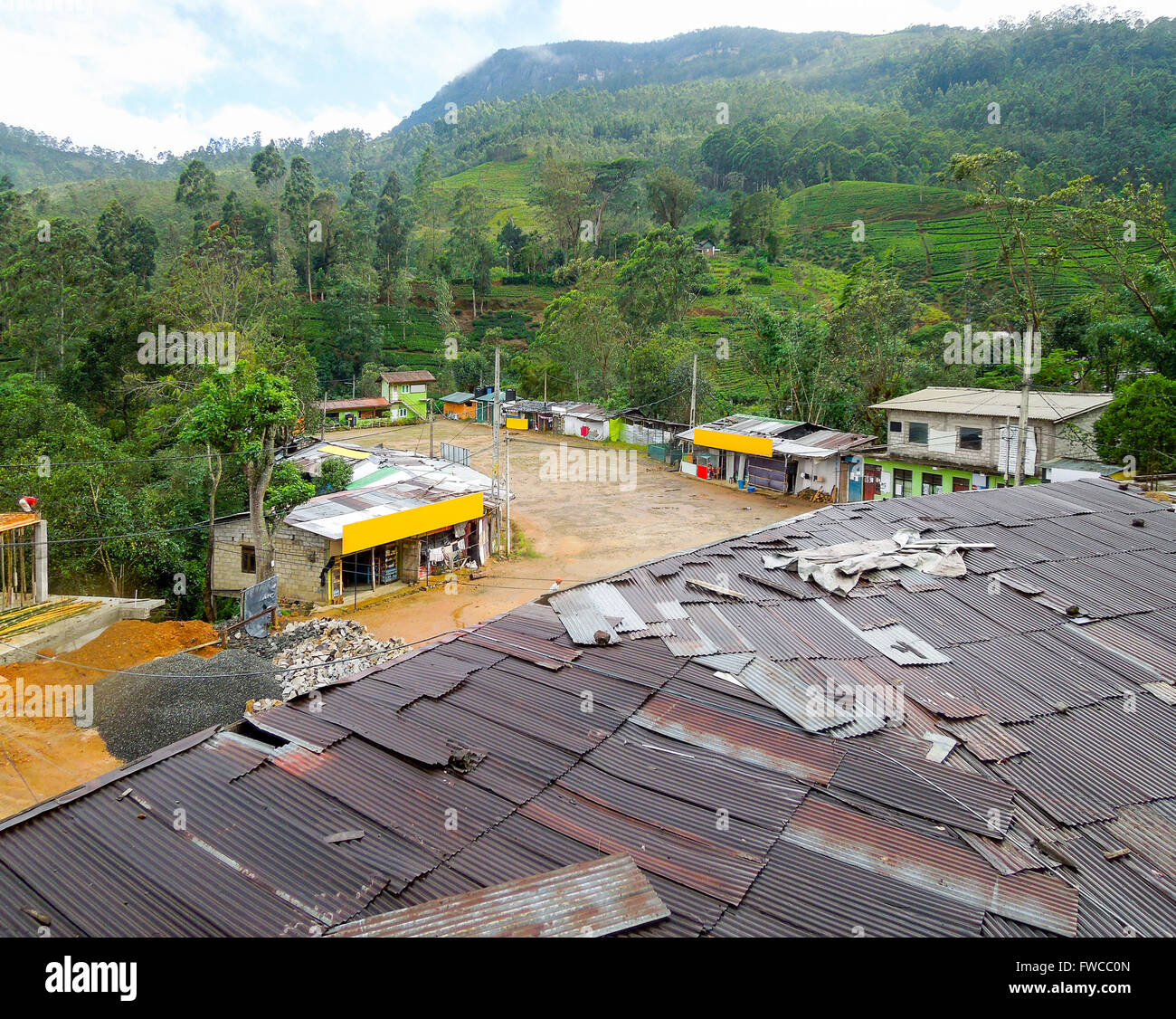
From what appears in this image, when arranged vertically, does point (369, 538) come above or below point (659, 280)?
below

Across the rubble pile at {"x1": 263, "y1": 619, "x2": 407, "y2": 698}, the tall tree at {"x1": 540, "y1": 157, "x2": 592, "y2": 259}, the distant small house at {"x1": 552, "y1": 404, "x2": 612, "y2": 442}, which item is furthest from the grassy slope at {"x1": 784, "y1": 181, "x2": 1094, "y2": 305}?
the rubble pile at {"x1": 263, "y1": 619, "x2": 407, "y2": 698}

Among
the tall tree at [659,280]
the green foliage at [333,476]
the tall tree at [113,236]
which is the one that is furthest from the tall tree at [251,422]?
the tall tree at [113,236]

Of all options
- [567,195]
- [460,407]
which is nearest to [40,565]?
[460,407]

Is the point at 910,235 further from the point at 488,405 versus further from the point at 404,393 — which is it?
the point at 404,393

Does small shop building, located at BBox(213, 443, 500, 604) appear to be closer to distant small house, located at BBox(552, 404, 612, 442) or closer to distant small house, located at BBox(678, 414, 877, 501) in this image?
distant small house, located at BBox(678, 414, 877, 501)

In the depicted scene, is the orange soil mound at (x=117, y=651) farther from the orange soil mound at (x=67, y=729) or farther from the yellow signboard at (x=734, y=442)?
the yellow signboard at (x=734, y=442)

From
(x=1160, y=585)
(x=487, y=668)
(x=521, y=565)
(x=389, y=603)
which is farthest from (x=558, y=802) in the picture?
(x=521, y=565)

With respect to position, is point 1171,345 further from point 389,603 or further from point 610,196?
point 610,196
